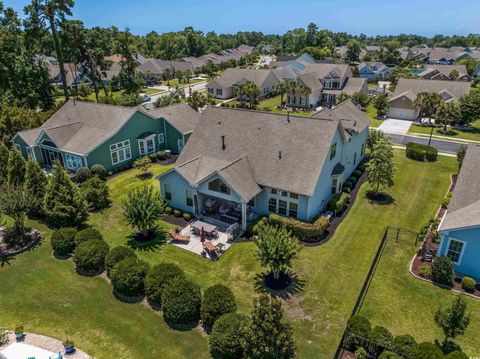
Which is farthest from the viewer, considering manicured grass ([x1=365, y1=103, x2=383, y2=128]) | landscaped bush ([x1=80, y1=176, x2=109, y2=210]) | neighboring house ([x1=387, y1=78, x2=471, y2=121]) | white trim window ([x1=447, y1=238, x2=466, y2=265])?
neighboring house ([x1=387, y1=78, x2=471, y2=121])

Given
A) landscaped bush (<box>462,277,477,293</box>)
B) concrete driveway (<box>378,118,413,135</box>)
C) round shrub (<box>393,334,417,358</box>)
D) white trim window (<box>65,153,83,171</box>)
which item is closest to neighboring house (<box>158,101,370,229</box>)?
landscaped bush (<box>462,277,477,293</box>)

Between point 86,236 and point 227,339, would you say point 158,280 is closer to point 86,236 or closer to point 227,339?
point 227,339

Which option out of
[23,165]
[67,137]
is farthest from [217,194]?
[67,137]

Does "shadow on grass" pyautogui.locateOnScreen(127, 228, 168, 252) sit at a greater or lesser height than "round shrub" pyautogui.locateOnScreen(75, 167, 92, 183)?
lesser

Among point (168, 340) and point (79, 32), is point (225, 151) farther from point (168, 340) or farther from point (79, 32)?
point (79, 32)

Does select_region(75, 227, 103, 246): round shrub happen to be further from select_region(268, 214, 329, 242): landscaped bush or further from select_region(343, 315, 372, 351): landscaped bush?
select_region(343, 315, 372, 351): landscaped bush

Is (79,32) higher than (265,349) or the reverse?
higher

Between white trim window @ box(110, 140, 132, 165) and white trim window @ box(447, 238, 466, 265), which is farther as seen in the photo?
white trim window @ box(110, 140, 132, 165)
